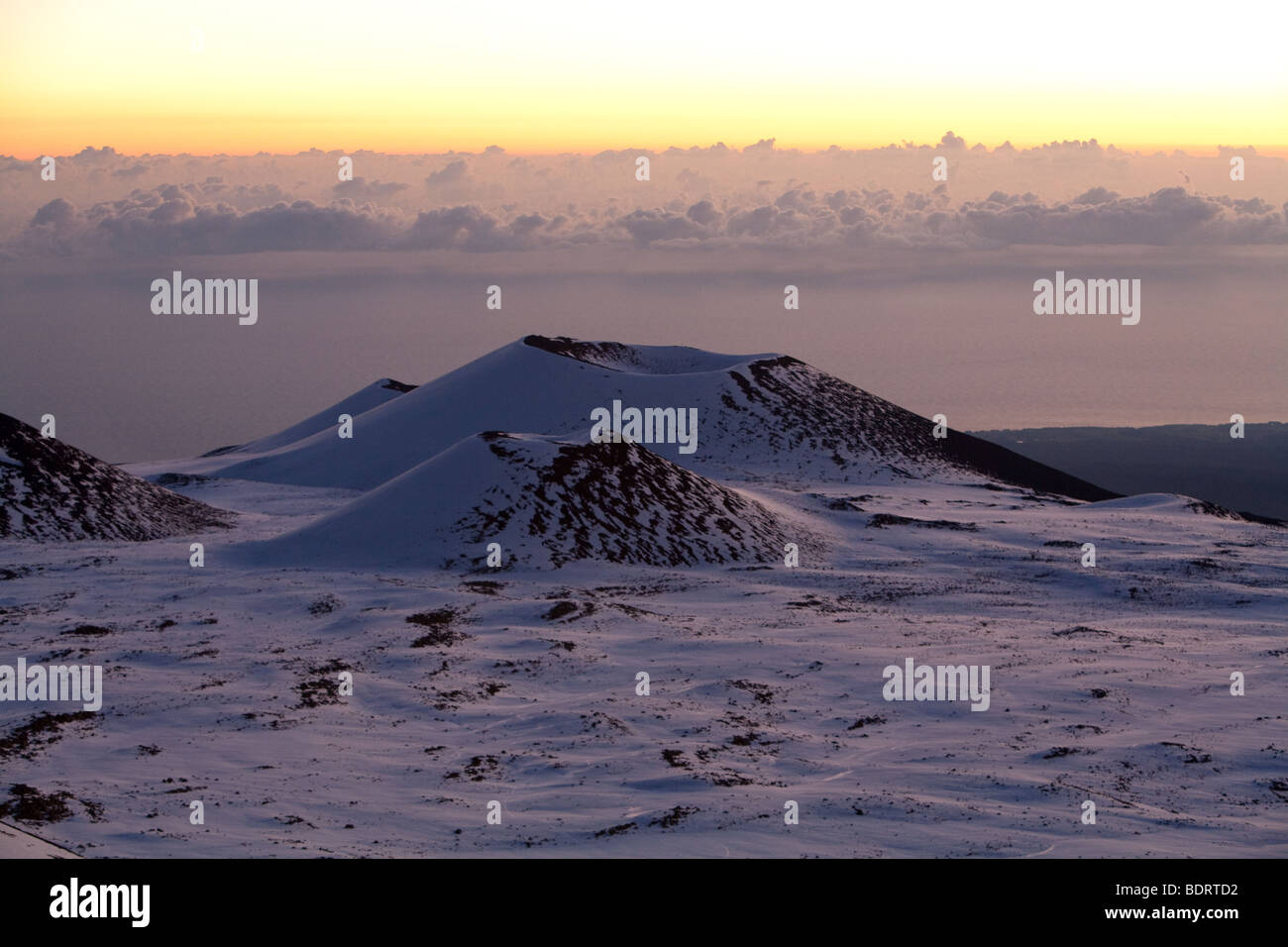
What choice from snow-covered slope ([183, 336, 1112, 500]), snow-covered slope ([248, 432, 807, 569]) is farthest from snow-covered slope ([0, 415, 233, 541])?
snow-covered slope ([183, 336, 1112, 500])

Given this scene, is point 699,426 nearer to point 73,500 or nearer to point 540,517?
point 540,517

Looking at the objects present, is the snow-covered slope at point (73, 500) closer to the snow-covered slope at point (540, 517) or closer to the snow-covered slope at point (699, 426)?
the snow-covered slope at point (540, 517)

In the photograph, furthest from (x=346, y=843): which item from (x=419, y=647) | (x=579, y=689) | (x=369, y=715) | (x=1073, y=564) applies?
(x=1073, y=564)

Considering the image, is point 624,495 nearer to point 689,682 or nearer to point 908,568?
point 908,568

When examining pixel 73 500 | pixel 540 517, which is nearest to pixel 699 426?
pixel 540 517

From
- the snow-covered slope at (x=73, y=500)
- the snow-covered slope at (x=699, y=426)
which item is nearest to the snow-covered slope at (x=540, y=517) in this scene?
the snow-covered slope at (x=73, y=500)

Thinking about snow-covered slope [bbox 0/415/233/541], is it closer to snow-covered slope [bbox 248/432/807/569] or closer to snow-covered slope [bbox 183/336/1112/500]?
snow-covered slope [bbox 248/432/807/569]

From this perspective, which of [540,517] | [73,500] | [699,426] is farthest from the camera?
[699,426]
